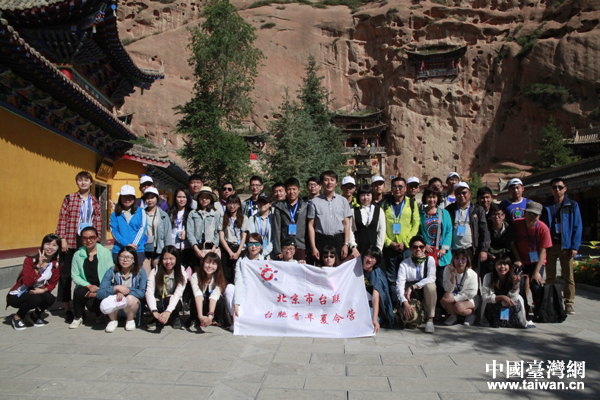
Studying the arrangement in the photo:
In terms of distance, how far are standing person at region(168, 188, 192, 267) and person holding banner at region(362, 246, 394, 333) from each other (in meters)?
2.30

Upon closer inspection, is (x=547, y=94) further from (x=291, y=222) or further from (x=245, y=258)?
(x=245, y=258)

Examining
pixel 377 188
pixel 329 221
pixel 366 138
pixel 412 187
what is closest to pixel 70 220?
pixel 329 221

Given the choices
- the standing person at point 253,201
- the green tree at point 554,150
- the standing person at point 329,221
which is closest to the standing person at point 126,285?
the standing person at point 253,201

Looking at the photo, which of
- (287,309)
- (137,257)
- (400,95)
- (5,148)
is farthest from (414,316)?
(400,95)

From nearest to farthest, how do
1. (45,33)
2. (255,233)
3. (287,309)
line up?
(287,309)
(255,233)
(45,33)

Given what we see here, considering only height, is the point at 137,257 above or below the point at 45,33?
below

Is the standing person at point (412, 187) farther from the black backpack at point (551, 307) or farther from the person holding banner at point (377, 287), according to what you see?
the black backpack at point (551, 307)

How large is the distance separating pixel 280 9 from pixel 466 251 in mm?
48080

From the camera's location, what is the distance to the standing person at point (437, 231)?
15.7 ft

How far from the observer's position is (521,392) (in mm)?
2781

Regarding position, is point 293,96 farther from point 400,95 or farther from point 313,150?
point 313,150

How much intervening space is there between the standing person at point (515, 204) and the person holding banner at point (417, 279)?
1537mm

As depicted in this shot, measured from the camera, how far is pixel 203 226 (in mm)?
5066

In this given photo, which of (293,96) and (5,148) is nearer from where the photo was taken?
(5,148)
